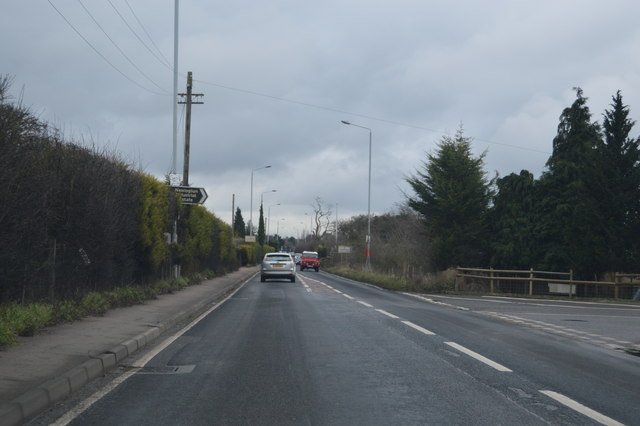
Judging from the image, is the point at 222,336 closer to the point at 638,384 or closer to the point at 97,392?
the point at 97,392

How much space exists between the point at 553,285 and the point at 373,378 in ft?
86.1

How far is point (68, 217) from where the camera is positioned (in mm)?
13227

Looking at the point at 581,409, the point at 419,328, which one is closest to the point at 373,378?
the point at 581,409

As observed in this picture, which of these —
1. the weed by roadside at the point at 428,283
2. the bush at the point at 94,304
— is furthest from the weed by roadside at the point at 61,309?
the weed by roadside at the point at 428,283

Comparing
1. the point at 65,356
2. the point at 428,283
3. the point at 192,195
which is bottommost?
the point at 65,356

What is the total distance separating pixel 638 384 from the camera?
25.2 feet

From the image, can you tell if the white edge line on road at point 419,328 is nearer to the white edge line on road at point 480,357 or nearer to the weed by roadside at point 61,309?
the white edge line on road at point 480,357

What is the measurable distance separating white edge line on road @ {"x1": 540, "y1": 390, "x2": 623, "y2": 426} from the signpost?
19.0m

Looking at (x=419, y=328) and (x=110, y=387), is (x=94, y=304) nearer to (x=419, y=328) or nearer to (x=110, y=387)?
(x=419, y=328)

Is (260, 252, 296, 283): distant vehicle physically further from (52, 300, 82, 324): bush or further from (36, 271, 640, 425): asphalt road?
(52, 300, 82, 324): bush

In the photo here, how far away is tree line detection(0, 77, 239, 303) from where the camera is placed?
9.64 m

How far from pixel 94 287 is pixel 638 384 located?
11.7 meters

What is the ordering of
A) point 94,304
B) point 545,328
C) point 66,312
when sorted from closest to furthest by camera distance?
1. point 66,312
2. point 94,304
3. point 545,328

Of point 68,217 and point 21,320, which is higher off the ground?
point 68,217
